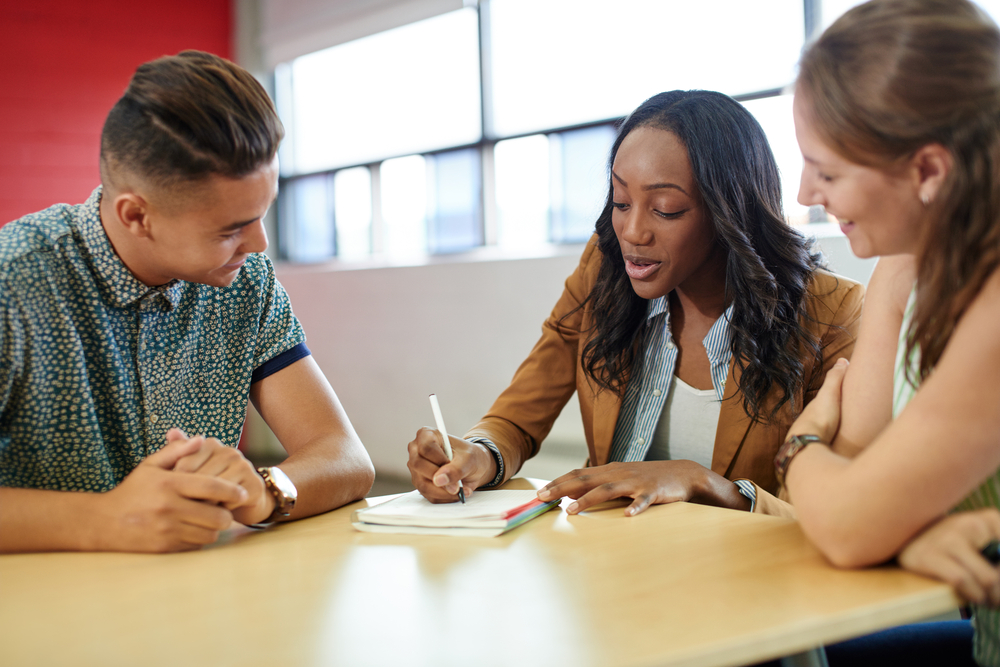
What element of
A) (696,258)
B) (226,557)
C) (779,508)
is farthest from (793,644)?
(696,258)

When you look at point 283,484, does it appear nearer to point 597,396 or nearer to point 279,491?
point 279,491

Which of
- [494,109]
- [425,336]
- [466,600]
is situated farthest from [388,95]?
[466,600]

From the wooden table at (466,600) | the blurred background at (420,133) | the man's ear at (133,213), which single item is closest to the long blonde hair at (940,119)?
the wooden table at (466,600)

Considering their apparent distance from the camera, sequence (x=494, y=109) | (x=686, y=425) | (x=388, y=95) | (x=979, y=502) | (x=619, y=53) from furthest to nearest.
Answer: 1. (x=388, y=95)
2. (x=494, y=109)
3. (x=619, y=53)
4. (x=686, y=425)
5. (x=979, y=502)

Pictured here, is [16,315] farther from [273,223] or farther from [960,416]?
[273,223]

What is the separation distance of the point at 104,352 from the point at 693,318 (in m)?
1.21

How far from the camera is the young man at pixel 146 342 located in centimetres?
101

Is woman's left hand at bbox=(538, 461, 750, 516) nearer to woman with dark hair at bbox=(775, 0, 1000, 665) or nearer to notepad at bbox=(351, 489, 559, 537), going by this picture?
notepad at bbox=(351, 489, 559, 537)

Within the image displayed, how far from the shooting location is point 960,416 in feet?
2.54

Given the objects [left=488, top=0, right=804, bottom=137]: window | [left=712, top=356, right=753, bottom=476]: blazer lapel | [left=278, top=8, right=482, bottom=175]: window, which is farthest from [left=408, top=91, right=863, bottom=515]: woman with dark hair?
[left=278, top=8, right=482, bottom=175]: window

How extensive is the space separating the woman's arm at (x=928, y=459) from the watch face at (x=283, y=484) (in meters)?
0.74

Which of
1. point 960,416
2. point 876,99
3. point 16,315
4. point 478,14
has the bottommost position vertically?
point 960,416

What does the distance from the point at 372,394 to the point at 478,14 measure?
2267 mm

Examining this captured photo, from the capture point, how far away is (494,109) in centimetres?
409
